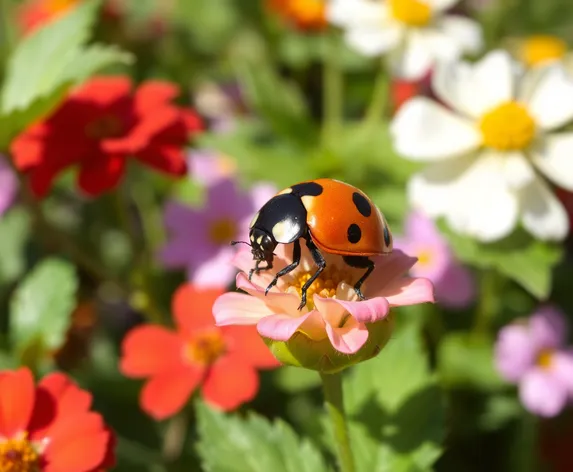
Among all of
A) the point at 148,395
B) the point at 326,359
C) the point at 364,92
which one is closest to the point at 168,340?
the point at 148,395

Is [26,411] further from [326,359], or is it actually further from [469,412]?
[469,412]

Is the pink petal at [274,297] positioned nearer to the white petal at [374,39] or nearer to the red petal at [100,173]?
the red petal at [100,173]

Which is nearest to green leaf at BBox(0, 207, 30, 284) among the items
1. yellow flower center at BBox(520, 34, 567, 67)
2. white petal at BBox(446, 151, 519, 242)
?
white petal at BBox(446, 151, 519, 242)

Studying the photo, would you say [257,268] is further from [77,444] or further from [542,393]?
[542,393]

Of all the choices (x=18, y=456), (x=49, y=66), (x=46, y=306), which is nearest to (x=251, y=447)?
(x=18, y=456)

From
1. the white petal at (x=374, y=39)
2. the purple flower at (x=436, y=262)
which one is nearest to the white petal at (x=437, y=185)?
the purple flower at (x=436, y=262)

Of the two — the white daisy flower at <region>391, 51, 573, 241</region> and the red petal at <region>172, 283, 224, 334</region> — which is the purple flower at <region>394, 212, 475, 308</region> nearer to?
the white daisy flower at <region>391, 51, 573, 241</region>
